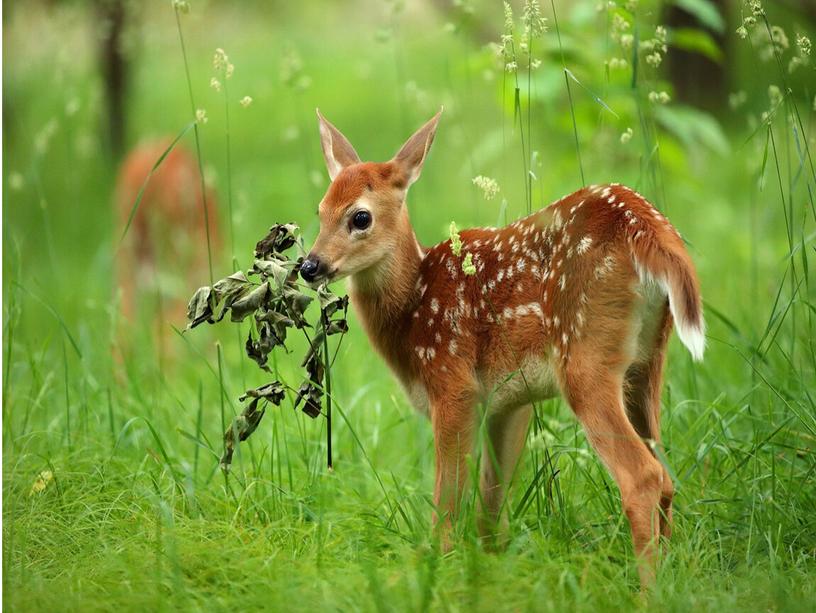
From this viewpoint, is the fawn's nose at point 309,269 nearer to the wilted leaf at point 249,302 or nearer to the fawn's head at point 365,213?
the fawn's head at point 365,213

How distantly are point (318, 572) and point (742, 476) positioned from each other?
1.59 m

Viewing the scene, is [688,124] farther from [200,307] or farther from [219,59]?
[200,307]

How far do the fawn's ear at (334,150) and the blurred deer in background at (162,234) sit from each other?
3.18m

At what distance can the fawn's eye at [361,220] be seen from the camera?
4.32m

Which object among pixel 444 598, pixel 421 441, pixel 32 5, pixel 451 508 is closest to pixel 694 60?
pixel 32 5

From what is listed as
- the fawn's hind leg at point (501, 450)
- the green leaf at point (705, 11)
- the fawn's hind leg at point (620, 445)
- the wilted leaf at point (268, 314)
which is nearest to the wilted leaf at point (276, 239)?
the wilted leaf at point (268, 314)

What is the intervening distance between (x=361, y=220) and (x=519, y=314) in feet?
2.44

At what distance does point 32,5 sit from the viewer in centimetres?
1068

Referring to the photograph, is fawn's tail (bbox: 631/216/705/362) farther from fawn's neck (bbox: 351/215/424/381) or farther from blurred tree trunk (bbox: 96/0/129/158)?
blurred tree trunk (bbox: 96/0/129/158)

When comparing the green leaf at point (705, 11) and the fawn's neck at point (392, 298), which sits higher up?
the green leaf at point (705, 11)

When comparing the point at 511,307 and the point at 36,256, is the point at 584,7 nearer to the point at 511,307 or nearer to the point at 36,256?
the point at 511,307

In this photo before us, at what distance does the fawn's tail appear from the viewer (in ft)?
11.3

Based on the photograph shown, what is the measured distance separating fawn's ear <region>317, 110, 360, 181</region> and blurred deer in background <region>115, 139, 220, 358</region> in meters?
3.18

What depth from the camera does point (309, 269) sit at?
4.10 metres
